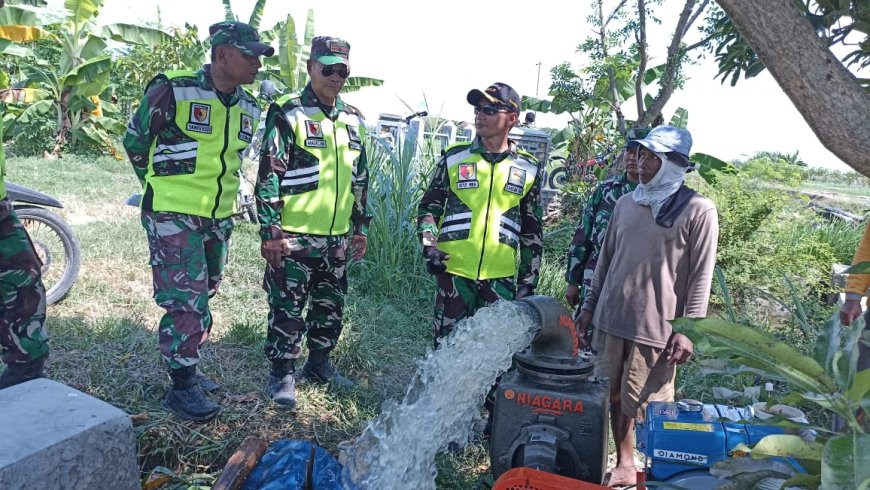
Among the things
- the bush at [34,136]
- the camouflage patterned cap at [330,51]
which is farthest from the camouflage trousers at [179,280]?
the bush at [34,136]

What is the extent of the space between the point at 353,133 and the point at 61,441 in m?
2.08

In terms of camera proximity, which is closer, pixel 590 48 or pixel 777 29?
pixel 777 29

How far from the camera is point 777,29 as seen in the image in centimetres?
166

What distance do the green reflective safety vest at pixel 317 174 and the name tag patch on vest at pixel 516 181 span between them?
0.86 meters

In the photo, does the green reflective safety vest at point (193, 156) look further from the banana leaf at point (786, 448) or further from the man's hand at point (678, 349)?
the banana leaf at point (786, 448)

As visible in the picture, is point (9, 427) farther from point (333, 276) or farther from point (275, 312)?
point (333, 276)

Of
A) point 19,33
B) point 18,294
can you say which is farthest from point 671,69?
point 19,33

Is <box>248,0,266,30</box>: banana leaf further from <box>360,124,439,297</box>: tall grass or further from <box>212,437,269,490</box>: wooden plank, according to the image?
<box>212,437,269,490</box>: wooden plank

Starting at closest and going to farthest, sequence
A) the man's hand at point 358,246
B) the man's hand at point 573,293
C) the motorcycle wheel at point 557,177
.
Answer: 1. the man's hand at point 358,246
2. the man's hand at point 573,293
3. the motorcycle wheel at point 557,177

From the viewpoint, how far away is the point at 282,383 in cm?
350

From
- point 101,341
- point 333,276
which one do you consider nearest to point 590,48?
point 333,276

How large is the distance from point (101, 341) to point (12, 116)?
11.3 meters

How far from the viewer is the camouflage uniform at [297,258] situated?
3.29 metres

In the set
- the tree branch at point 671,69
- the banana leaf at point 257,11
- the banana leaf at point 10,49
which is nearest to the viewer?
the tree branch at point 671,69
